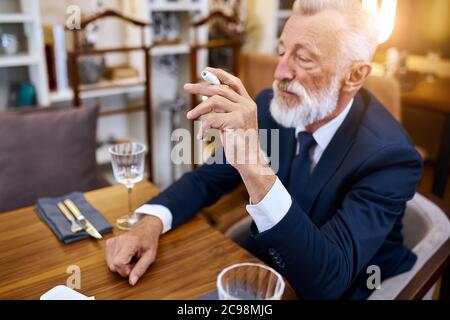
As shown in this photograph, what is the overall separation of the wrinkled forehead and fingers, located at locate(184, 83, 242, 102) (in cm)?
29

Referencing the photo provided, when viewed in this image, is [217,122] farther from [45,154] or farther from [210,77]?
[45,154]

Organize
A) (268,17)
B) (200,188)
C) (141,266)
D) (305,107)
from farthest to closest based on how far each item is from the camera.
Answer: (268,17) → (200,188) → (305,107) → (141,266)

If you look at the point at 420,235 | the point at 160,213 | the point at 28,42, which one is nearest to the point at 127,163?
the point at 160,213

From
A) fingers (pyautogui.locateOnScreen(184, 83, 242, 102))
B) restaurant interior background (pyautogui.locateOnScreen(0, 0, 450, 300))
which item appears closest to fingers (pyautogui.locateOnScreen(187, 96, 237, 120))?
fingers (pyautogui.locateOnScreen(184, 83, 242, 102))

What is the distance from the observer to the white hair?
90 centimetres

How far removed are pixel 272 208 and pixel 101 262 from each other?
39 cm

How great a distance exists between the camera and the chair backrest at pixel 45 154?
169cm

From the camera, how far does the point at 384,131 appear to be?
3.32ft

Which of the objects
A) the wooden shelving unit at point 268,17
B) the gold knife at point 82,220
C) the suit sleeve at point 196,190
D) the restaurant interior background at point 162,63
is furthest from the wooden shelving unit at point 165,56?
the gold knife at point 82,220

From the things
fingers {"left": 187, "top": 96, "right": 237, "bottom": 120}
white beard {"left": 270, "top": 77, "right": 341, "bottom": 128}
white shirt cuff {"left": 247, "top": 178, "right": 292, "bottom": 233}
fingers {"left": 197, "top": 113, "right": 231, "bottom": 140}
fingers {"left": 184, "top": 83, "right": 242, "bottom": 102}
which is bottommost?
white shirt cuff {"left": 247, "top": 178, "right": 292, "bottom": 233}

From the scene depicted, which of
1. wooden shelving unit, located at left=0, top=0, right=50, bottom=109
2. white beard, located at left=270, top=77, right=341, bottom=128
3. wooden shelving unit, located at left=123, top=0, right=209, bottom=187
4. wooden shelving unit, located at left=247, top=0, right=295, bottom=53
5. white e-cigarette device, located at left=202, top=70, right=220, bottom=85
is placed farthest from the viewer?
wooden shelving unit, located at left=247, top=0, right=295, bottom=53

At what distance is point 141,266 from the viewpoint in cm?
87

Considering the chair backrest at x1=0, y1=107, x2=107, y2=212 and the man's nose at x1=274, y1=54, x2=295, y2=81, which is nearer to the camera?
the man's nose at x1=274, y1=54, x2=295, y2=81

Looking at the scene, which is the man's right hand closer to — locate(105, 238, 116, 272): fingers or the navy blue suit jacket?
locate(105, 238, 116, 272): fingers
